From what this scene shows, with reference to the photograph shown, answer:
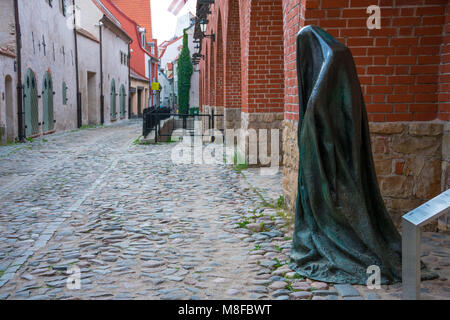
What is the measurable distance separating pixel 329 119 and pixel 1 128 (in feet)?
37.8

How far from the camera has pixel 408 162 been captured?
14.0 feet

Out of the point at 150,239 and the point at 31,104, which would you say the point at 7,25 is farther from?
the point at 150,239

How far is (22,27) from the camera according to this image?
44.4 feet

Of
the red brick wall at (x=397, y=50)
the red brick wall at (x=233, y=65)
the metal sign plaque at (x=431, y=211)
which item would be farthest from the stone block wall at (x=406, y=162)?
the red brick wall at (x=233, y=65)

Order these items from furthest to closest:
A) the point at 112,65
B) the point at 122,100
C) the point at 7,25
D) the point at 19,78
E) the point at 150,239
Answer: the point at 122,100, the point at 112,65, the point at 19,78, the point at 7,25, the point at 150,239

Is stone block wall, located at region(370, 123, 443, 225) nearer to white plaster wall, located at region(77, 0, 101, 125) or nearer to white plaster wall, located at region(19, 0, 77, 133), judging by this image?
white plaster wall, located at region(19, 0, 77, 133)

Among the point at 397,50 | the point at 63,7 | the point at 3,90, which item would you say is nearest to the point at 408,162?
the point at 397,50

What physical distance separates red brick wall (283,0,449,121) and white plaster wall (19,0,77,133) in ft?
39.3

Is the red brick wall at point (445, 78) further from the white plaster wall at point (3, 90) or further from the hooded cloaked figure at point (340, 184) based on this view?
the white plaster wall at point (3, 90)

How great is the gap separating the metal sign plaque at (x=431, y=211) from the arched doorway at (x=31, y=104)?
45.2 ft

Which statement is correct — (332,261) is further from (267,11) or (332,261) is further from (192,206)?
(267,11)

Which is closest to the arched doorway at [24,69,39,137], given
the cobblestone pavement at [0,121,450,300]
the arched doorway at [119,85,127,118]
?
the cobblestone pavement at [0,121,450,300]

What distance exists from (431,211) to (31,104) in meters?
14.5

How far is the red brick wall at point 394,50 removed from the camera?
165 inches
